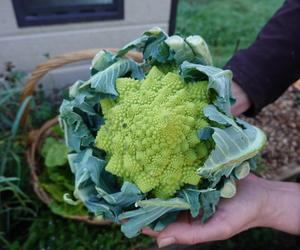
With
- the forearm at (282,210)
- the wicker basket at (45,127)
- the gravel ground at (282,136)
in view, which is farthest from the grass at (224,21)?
the forearm at (282,210)

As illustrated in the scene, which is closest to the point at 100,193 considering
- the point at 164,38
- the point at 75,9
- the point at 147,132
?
the point at 147,132

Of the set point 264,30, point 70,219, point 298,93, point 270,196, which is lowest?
point 70,219

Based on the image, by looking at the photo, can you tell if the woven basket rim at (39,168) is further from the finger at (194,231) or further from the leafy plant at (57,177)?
the finger at (194,231)

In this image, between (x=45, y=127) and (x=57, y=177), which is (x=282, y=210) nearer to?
(x=57, y=177)

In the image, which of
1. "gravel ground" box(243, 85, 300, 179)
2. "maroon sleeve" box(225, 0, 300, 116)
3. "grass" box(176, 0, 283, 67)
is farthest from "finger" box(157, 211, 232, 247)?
"grass" box(176, 0, 283, 67)

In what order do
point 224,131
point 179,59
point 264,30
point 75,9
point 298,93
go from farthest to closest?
point 298,93
point 75,9
point 264,30
point 179,59
point 224,131

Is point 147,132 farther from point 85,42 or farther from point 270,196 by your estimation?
point 85,42
